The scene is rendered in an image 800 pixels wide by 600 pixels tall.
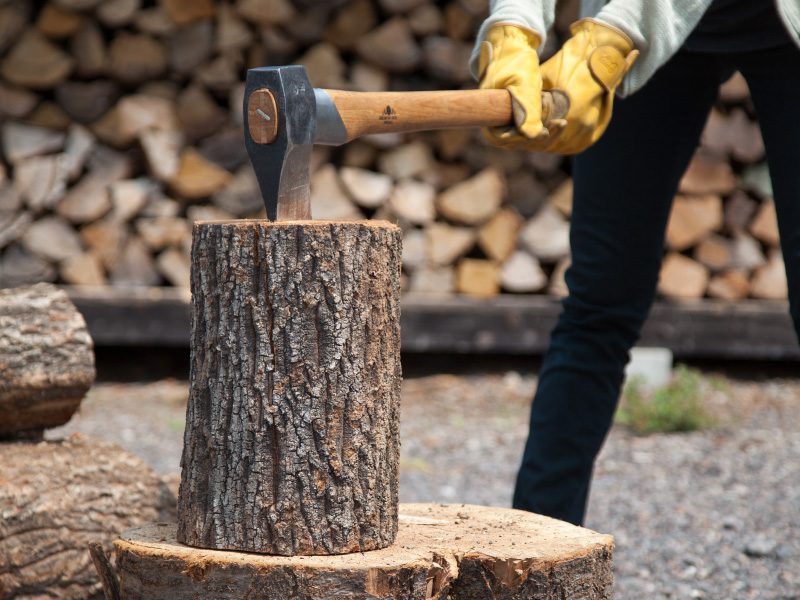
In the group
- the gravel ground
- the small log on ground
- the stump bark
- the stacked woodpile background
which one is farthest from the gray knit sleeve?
the stacked woodpile background

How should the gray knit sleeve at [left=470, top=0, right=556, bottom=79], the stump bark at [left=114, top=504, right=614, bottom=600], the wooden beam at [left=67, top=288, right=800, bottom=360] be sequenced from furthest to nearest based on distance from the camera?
the wooden beam at [left=67, top=288, right=800, bottom=360] → the gray knit sleeve at [left=470, top=0, right=556, bottom=79] → the stump bark at [left=114, top=504, right=614, bottom=600]

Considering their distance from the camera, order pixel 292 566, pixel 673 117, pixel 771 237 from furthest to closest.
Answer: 1. pixel 771 237
2. pixel 673 117
3. pixel 292 566

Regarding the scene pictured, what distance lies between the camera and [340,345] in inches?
64.9

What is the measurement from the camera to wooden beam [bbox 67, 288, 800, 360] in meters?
4.50

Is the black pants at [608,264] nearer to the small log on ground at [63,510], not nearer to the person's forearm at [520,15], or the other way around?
the person's forearm at [520,15]

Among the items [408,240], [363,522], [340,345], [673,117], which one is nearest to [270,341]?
[340,345]

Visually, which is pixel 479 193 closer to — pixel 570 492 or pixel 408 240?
pixel 408 240

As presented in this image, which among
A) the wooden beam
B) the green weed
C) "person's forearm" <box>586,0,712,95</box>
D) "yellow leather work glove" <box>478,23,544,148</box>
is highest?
"person's forearm" <box>586,0,712,95</box>

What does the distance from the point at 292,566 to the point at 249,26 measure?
340 centimetres

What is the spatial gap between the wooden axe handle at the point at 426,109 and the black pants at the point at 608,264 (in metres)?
0.26

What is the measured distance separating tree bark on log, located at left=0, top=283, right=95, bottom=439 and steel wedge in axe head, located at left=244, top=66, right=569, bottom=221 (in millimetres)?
769

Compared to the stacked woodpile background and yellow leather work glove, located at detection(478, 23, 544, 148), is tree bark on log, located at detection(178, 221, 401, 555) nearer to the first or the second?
yellow leather work glove, located at detection(478, 23, 544, 148)

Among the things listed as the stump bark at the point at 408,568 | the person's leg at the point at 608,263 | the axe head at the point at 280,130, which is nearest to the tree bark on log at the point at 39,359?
the stump bark at the point at 408,568

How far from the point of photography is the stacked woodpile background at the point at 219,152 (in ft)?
14.8
